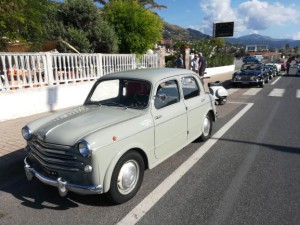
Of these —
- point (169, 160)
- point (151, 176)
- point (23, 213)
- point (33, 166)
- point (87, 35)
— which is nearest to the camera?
point (23, 213)

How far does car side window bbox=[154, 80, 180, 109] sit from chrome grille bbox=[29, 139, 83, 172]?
1486mm

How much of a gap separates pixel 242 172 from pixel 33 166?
3.18 metres

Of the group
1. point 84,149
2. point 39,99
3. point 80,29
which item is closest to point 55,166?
point 84,149

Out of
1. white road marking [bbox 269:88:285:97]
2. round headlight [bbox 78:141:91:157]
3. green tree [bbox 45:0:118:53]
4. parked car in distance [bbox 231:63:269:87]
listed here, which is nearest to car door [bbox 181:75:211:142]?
round headlight [bbox 78:141:91:157]

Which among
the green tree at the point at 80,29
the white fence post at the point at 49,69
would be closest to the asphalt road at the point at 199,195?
the white fence post at the point at 49,69

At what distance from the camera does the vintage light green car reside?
3246 millimetres

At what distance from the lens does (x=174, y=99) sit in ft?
15.2

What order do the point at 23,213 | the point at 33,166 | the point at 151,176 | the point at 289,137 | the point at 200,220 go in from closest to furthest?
the point at 200,220 < the point at 23,213 < the point at 33,166 < the point at 151,176 < the point at 289,137

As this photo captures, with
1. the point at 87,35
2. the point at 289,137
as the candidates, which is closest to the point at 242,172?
the point at 289,137

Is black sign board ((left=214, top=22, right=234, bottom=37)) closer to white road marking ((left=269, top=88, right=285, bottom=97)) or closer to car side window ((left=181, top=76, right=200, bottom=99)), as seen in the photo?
white road marking ((left=269, top=88, right=285, bottom=97))

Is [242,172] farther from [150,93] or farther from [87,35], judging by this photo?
[87,35]

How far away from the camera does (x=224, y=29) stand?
1473 inches

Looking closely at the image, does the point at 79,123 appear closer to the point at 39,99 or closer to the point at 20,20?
the point at 39,99

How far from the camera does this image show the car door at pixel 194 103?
16.3ft
